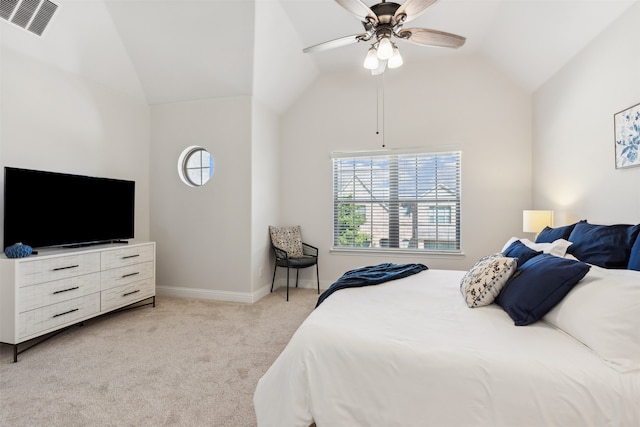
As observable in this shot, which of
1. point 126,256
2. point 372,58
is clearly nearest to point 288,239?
point 126,256

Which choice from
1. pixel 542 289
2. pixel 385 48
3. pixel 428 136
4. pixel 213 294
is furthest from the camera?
pixel 428 136

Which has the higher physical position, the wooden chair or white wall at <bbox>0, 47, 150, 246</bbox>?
white wall at <bbox>0, 47, 150, 246</bbox>

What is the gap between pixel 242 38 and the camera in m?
3.36

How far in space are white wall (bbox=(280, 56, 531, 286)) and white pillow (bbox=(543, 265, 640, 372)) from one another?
2701 mm

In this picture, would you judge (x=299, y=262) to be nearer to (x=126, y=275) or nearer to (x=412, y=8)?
(x=126, y=275)

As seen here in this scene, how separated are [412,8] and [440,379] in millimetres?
2163

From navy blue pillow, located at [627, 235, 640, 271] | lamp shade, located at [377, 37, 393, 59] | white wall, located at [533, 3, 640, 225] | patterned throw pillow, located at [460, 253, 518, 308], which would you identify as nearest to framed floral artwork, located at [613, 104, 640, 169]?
white wall, located at [533, 3, 640, 225]

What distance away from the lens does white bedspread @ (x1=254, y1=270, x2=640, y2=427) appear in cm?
116

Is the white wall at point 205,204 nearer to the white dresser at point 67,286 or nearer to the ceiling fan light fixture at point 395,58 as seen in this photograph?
the white dresser at point 67,286

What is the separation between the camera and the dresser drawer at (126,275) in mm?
3238

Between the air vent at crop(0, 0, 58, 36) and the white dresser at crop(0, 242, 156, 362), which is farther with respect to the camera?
the air vent at crop(0, 0, 58, 36)

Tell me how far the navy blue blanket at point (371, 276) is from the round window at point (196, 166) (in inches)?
107

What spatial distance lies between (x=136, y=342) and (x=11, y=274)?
3.60ft

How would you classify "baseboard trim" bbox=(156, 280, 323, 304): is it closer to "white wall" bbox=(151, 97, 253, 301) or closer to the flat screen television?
"white wall" bbox=(151, 97, 253, 301)
